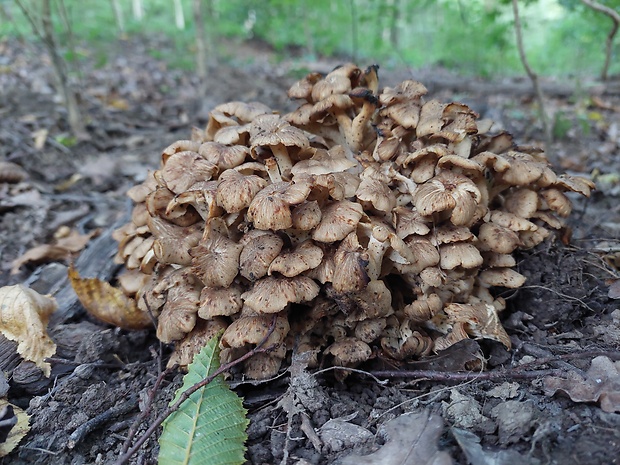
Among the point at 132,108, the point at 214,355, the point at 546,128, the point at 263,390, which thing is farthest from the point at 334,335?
the point at 132,108

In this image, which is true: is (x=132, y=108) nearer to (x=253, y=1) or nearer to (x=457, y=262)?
(x=457, y=262)

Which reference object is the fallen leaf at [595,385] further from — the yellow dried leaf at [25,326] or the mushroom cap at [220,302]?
the yellow dried leaf at [25,326]

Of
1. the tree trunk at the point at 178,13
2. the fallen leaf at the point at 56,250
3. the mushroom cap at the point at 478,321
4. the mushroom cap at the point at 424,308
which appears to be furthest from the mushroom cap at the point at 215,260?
the tree trunk at the point at 178,13

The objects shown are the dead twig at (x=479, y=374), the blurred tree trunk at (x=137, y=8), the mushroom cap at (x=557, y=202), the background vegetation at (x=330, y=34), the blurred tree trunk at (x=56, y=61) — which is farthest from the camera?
the blurred tree trunk at (x=137, y=8)

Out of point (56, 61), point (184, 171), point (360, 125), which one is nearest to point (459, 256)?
point (360, 125)

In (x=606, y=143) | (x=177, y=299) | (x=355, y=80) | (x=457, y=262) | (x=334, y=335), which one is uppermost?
(x=355, y=80)

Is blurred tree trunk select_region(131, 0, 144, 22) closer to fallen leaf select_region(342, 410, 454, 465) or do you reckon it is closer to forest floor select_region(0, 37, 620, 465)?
forest floor select_region(0, 37, 620, 465)
